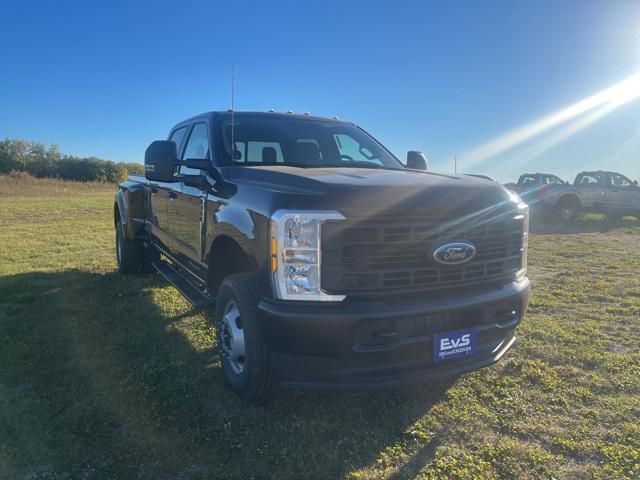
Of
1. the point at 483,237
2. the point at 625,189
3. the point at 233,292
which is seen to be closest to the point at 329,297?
the point at 233,292

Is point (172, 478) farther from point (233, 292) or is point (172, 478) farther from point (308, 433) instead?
point (233, 292)

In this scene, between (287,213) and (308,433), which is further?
(308,433)

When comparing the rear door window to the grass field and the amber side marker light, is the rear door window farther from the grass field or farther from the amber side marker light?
the amber side marker light

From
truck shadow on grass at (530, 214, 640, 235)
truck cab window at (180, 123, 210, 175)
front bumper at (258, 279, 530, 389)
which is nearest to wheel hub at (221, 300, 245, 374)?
front bumper at (258, 279, 530, 389)

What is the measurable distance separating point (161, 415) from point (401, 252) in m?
1.79

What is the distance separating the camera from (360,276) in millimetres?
2584

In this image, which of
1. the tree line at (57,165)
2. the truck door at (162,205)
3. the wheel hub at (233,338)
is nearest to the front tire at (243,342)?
the wheel hub at (233,338)

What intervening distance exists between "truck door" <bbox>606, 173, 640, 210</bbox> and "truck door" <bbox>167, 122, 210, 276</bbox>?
1622 cm

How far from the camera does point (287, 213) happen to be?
2.54 metres

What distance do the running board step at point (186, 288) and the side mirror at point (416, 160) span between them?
2.33 metres

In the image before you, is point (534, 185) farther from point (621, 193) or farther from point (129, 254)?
point (129, 254)

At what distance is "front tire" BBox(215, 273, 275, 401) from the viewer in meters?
2.79

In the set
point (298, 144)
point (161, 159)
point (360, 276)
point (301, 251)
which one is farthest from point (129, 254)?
point (360, 276)

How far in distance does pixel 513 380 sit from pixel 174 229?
3.26 m
